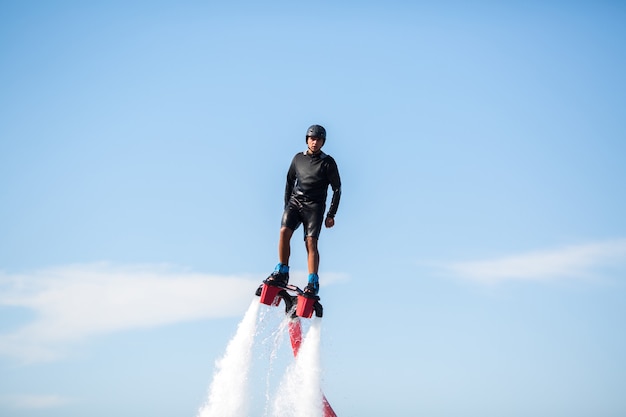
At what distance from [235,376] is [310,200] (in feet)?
11.2

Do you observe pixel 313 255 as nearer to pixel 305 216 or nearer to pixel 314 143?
pixel 305 216

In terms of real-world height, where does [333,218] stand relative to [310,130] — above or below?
below

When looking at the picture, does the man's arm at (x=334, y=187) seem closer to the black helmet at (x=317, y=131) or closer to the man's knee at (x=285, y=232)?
the black helmet at (x=317, y=131)

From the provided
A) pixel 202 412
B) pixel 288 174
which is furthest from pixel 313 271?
pixel 202 412

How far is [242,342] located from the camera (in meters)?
16.2

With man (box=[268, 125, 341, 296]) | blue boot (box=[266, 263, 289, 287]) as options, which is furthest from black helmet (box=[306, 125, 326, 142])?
blue boot (box=[266, 263, 289, 287])

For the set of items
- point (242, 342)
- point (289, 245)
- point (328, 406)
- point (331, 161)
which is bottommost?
point (328, 406)

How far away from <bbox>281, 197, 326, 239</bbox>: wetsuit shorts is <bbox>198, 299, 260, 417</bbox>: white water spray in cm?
154

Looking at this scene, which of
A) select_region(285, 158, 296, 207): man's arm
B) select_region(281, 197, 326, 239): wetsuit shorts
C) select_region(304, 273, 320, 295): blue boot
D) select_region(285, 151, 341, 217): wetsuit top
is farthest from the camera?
select_region(285, 158, 296, 207): man's arm

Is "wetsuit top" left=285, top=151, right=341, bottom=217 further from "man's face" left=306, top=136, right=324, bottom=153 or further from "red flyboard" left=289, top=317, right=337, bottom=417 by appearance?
"red flyboard" left=289, top=317, right=337, bottom=417

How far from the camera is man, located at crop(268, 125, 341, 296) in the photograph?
1582cm

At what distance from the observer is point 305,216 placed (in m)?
15.9

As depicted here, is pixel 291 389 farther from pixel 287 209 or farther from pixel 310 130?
pixel 310 130

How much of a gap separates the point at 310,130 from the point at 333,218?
1608 mm
